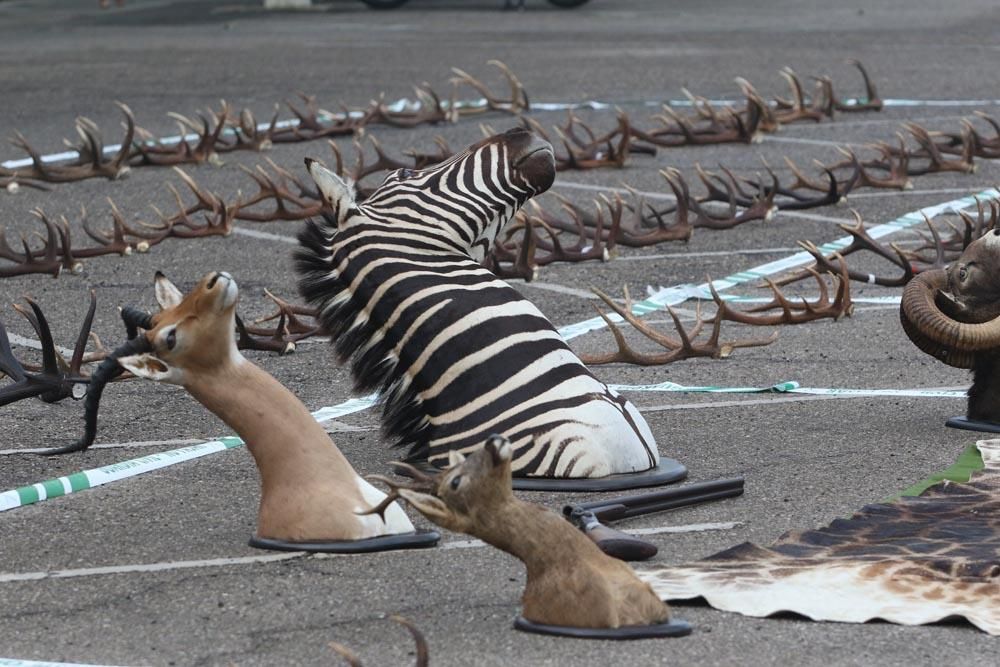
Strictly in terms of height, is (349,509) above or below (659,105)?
above

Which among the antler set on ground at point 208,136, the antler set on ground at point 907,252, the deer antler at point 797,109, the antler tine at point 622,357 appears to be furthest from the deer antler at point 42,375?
the deer antler at point 797,109

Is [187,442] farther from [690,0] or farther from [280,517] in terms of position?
[690,0]

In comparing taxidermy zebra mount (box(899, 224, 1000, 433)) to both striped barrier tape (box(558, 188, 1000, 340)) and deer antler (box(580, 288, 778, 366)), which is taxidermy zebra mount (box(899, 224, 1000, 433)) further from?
striped barrier tape (box(558, 188, 1000, 340))

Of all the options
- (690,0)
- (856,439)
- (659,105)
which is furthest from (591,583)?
(690,0)

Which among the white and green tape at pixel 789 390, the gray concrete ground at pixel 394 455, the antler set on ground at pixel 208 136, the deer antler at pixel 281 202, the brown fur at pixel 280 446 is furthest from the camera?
the antler set on ground at pixel 208 136

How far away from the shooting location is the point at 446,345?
5426 mm

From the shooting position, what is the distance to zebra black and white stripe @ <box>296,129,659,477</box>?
536 cm

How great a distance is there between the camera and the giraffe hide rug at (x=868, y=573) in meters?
4.27

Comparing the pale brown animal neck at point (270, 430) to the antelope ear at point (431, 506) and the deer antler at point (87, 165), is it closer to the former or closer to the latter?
the antelope ear at point (431, 506)

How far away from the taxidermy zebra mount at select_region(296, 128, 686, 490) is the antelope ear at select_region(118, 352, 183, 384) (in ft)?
3.19

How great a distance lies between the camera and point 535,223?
31.0 feet

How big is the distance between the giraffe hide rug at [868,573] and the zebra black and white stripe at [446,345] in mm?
758

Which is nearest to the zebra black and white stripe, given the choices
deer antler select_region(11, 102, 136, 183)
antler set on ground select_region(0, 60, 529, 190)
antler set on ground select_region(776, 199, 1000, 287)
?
antler set on ground select_region(776, 199, 1000, 287)

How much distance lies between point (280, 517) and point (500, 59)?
15737mm
